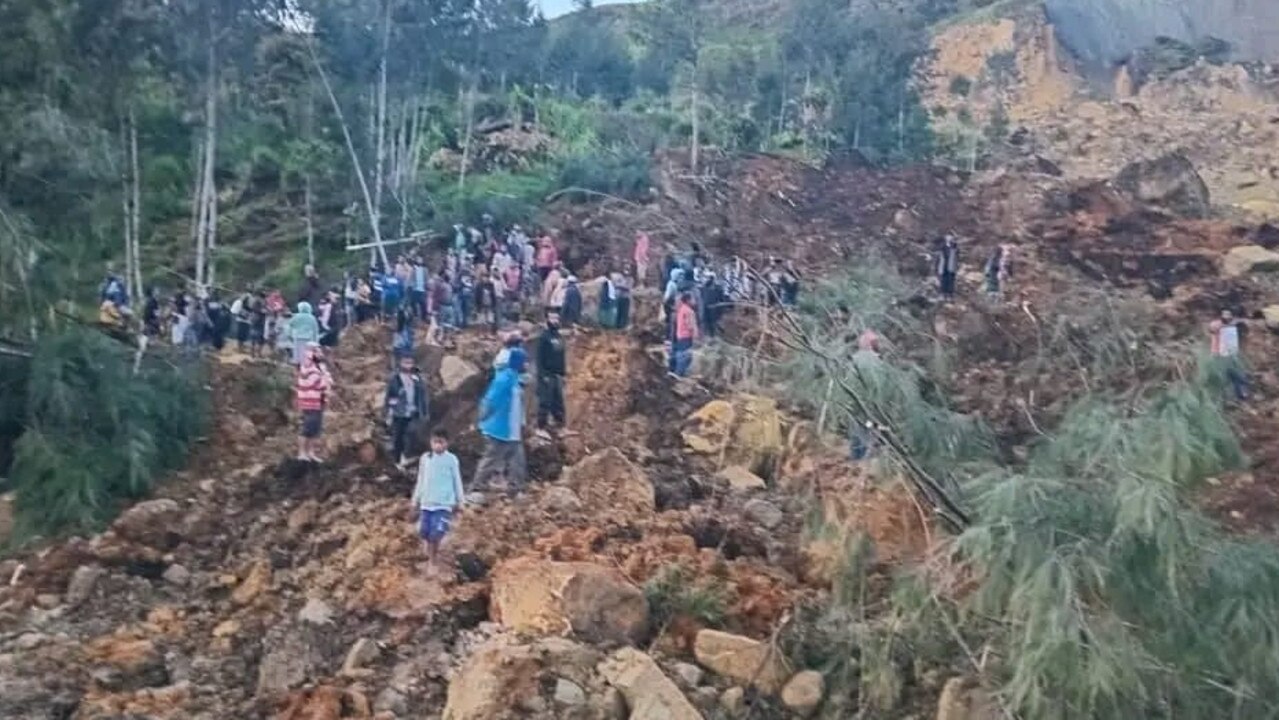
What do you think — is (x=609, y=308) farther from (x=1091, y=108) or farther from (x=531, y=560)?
(x=1091, y=108)

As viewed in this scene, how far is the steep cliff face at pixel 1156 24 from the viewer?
5247 centimetres

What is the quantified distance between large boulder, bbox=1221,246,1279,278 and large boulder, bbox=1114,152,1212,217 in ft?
16.4

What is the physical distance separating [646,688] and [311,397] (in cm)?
564

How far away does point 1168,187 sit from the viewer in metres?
29.3

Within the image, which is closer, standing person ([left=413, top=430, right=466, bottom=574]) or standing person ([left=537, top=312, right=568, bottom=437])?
standing person ([left=413, top=430, right=466, bottom=574])

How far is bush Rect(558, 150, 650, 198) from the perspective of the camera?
1128 inches

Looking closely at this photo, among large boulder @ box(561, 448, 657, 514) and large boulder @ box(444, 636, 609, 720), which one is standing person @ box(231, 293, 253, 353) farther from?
large boulder @ box(444, 636, 609, 720)

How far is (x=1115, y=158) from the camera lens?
38.9 metres

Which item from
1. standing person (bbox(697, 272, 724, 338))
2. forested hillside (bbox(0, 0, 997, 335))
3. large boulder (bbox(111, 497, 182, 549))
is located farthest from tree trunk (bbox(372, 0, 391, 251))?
large boulder (bbox(111, 497, 182, 549))

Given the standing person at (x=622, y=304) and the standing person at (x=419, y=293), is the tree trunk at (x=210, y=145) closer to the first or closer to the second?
the standing person at (x=419, y=293)

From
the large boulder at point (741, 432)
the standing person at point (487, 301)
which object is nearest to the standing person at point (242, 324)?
the standing person at point (487, 301)

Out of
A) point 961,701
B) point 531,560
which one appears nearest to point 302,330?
point 531,560

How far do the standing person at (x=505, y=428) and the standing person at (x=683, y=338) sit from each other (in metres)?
3.66

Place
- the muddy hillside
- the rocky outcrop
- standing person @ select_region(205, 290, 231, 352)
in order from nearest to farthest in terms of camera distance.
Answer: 1. the rocky outcrop
2. the muddy hillside
3. standing person @ select_region(205, 290, 231, 352)
